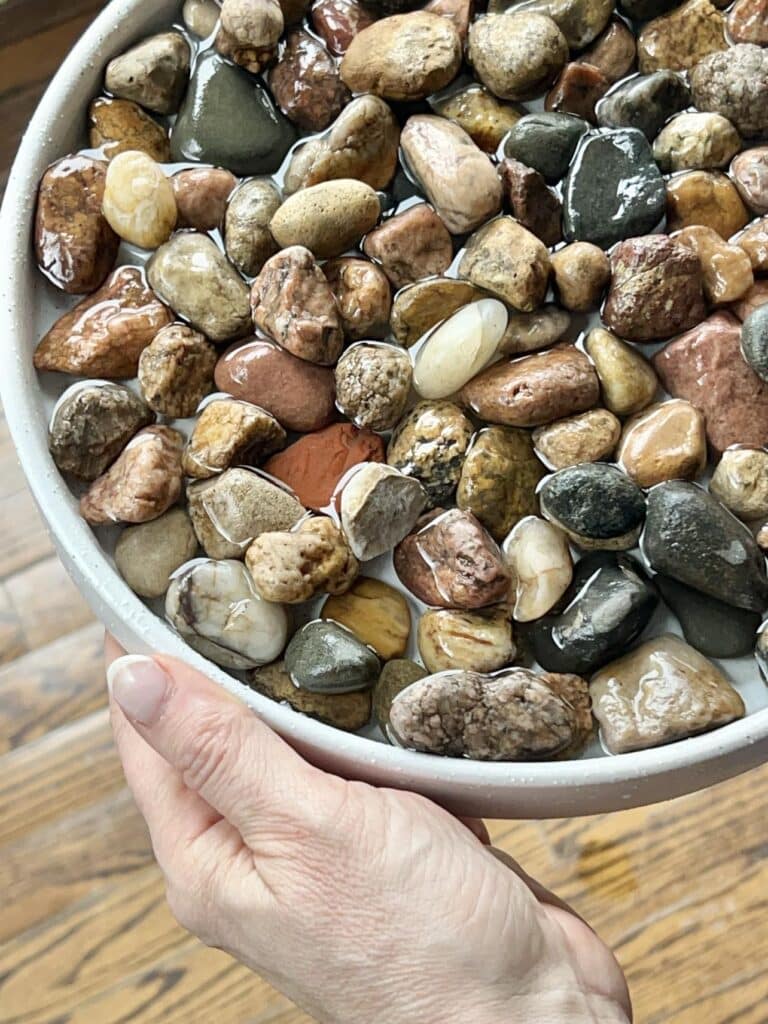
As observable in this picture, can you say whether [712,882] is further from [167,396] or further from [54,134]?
[54,134]

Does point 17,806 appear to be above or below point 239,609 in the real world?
below

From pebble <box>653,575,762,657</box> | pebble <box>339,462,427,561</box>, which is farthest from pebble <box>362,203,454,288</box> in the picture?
pebble <box>653,575,762,657</box>

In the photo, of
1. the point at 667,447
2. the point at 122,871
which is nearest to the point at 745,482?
the point at 667,447

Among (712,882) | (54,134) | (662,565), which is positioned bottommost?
(712,882)

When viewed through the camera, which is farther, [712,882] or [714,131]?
[712,882]

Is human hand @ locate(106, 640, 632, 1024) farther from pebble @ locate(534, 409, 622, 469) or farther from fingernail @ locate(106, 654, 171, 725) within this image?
pebble @ locate(534, 409, 622, 469)

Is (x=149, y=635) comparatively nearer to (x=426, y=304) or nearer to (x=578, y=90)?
(x=426, y=304)

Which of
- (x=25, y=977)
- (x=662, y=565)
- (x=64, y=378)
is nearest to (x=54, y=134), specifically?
(x=64, y=378)

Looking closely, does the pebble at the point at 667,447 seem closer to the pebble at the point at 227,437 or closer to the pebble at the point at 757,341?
the pebble at the point at 757,341
